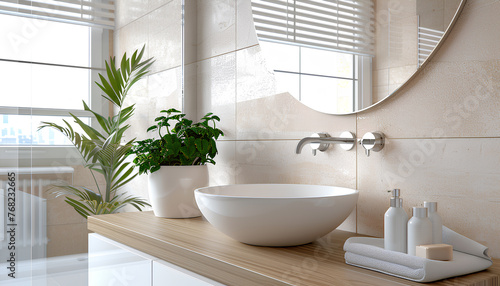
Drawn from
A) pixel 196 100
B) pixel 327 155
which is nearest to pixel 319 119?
pixel 327 155

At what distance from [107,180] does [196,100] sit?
59 cm

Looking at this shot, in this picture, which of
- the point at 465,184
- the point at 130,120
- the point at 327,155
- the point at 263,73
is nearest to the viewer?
the point at 465,184

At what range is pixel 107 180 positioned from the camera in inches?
83.3

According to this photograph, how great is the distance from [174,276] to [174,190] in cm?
54

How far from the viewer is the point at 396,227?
3.52ft

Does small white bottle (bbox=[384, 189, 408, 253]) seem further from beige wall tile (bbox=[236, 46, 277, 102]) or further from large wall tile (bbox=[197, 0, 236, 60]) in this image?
large wall tile (bbox=[197, 0, 236, 60])

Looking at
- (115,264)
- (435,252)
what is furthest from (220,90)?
(435,252)

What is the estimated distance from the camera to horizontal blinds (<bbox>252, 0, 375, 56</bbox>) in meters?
1.43

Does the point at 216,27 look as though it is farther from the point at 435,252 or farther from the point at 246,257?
the point at 435,252

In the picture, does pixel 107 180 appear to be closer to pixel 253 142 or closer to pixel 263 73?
pixel 253 142

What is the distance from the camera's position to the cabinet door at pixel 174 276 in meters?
1.23

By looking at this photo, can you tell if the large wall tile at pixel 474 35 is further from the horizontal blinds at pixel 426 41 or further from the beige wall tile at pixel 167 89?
the beige wall tile at pixel 167 89

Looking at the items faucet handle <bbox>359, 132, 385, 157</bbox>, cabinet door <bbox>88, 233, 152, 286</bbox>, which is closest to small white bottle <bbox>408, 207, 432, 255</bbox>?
faucet handle <bbox>359, 132, 385, 157</bbox>

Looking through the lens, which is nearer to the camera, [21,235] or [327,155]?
[327,155]
